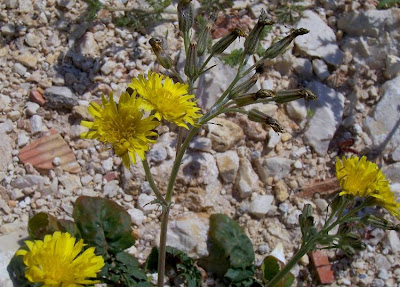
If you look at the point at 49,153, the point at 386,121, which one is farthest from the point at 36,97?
the point at 386,121

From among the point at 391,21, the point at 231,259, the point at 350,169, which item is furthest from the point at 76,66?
the point at 391,21

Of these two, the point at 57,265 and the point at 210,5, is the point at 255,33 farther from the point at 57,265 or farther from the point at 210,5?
the point at 210,5

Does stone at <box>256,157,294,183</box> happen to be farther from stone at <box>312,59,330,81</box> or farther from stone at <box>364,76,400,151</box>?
stone at <box>312,59,330,81</box>

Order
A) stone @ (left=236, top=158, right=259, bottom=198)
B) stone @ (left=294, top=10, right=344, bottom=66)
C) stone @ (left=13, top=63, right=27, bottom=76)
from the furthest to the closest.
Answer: stone @ (left=294, top=10, right=344, bottom=66)
stone @ (left=13, top=63, right=27, bottom=76)
stone @ (left=236, top=158, right=259, bottom=198)

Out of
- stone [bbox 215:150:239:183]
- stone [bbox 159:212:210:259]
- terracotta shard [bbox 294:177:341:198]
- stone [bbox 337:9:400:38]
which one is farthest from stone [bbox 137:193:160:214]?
stone [bbox 337:9:400:38]

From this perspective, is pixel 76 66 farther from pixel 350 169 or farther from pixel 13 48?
pixel 350 169

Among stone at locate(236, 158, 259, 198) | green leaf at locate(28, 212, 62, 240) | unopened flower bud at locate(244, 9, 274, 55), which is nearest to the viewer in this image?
unopened flower bud at locate(244, 9, 274, 55)
